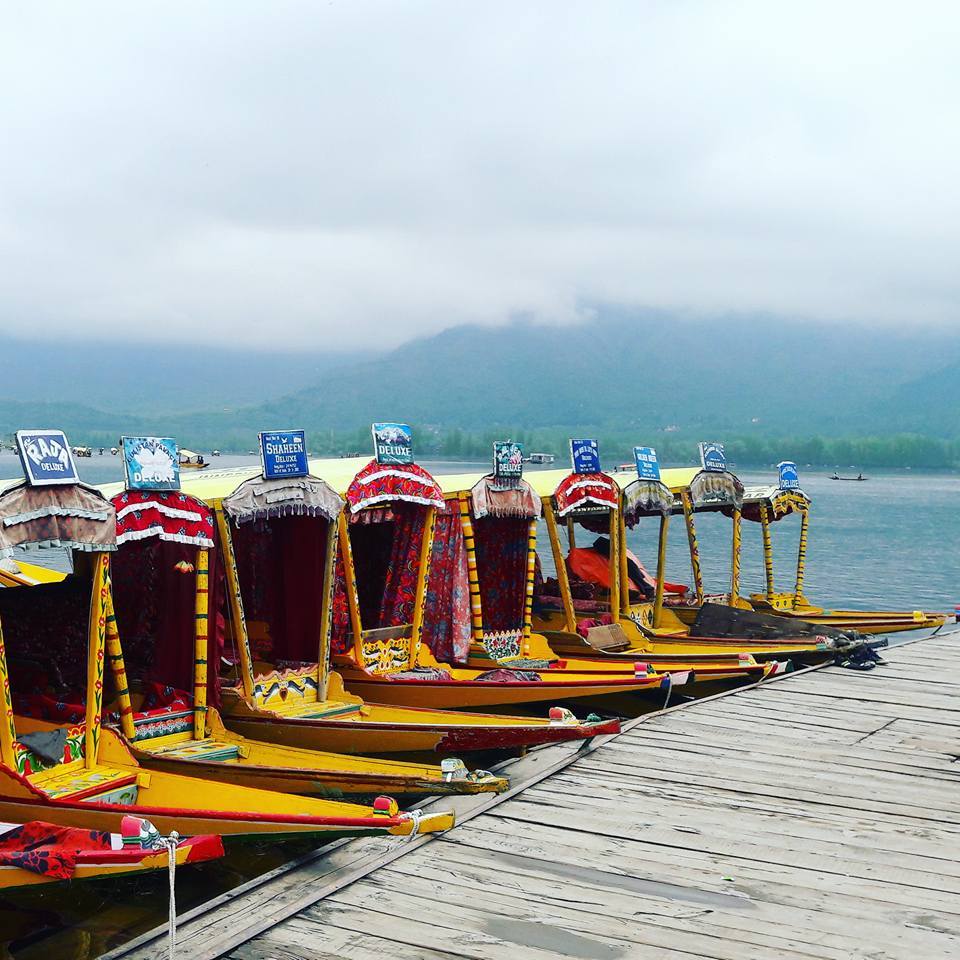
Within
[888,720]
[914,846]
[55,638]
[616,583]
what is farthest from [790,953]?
[616,583]

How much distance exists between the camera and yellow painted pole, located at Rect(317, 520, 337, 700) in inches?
450

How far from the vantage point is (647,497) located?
1569 centimetres

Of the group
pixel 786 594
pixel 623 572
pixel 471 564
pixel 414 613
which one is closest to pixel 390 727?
pixel 414 613

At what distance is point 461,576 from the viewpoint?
1362 centimetres

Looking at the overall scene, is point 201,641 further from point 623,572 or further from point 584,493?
point 623,572

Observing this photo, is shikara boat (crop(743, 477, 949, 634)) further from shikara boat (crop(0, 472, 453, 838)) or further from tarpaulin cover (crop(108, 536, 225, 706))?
shikara boat (crop(0, 472, 453, 838))

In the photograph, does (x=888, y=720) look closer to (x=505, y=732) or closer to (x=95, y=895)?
(x=505, y=732)

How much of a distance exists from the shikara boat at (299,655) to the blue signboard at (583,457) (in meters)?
3.95

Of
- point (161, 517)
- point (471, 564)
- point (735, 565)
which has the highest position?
point (161, 517)

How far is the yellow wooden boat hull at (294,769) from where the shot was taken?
8625 millimetres

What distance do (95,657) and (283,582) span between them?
3711 mm

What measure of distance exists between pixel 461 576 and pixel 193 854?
23.9 ft

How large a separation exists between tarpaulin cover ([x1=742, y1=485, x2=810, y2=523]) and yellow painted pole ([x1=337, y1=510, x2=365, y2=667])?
8947mm

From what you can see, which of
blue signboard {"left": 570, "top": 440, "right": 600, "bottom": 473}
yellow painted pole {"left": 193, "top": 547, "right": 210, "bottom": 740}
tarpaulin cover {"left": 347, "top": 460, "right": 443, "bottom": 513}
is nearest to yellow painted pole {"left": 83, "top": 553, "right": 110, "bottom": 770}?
yellow painted pole {"left": 193, "top": 547, "right": 210, "bottom": 740}
